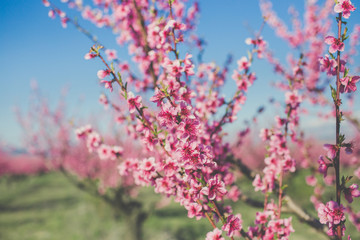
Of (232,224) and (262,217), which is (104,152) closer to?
(232,224)

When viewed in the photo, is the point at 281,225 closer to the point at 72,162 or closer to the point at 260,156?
the point at 72,162

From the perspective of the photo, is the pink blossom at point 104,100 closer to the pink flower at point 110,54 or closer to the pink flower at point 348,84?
the pink flower at point 110,54

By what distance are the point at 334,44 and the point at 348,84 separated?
26cm

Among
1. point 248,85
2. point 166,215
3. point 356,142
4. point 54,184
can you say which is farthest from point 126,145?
point 54,184

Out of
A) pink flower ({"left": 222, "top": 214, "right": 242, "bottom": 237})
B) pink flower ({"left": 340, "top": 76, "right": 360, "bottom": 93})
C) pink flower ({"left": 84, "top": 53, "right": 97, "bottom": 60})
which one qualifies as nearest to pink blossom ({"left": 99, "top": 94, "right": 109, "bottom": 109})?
pink flower ({"left": 84, "top": 53, "right": 97, "bottom": 60})

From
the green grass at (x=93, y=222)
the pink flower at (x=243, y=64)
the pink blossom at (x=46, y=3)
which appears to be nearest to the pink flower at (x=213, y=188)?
the pink flower at (x=243, y=64)

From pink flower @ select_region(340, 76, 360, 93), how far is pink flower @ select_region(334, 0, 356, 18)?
39 centimetres

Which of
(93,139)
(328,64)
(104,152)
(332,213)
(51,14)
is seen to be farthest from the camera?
(51,14)

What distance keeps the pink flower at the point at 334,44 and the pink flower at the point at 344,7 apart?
157 mm

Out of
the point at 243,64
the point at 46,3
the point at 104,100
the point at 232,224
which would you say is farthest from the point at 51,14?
the point at 232,224

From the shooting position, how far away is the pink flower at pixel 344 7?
4.44 ft

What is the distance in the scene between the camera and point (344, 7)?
137 cm

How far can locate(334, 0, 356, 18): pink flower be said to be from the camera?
1353mm

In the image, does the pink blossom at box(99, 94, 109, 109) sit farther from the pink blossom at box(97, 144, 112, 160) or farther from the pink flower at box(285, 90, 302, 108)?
the pink flower at box(285, 90, 302, 108)
